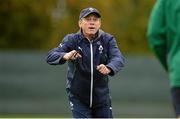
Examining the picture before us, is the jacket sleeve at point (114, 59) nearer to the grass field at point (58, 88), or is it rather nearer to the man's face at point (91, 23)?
the man's face at point (91, 23)

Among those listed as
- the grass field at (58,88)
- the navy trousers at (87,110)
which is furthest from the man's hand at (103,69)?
the grass field at (58,88)

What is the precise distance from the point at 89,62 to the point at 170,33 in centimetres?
277

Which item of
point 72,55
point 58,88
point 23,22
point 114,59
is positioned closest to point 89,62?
point 114,59

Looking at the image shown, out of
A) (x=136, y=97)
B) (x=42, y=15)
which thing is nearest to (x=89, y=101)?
(x=136, y=97)

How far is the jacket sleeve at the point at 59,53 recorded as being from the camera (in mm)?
8688

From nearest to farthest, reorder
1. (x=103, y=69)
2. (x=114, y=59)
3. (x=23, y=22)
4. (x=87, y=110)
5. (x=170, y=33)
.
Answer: (x=170, y=33) → (x=103, y=69) → (x=114, y=59) → (x=87, y=110) → (x=23, y=22)

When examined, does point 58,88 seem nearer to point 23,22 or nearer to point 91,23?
point 23,22

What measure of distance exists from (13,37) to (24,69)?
4149 millimetres

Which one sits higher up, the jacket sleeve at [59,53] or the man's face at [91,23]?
the man's face at [91,23]

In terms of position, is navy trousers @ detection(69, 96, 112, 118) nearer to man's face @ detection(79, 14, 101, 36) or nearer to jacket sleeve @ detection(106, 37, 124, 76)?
jacket sleeve @ detection(106, 37, 124, 76)

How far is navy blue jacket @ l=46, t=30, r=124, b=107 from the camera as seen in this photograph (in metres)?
8.86

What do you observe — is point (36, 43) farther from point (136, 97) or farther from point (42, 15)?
point (136, 97)

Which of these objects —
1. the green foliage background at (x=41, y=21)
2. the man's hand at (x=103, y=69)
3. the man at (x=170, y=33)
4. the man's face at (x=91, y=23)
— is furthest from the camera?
the green foliage background at (x=41, y=21)

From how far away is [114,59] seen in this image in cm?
877
